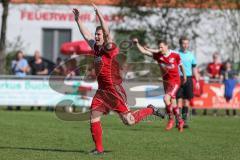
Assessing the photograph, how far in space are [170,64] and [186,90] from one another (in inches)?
74.3

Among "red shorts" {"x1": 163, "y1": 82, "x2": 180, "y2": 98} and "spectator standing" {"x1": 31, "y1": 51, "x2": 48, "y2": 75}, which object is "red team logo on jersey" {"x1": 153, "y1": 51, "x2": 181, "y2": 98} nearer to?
"red shorts" {"x1": 163, "y1": 82, "x2": 180, "y2": 98}

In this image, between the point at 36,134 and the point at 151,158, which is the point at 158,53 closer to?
the point at 36,134

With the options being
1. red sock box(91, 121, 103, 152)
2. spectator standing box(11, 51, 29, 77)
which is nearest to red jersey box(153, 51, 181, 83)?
→ red sock box(91, 121, 103, 152)

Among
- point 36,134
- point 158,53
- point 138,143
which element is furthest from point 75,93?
point 138,143

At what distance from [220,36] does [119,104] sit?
24.4m

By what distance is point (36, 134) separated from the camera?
15.4 meters

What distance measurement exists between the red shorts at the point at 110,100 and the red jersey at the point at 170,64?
5098 millimetres

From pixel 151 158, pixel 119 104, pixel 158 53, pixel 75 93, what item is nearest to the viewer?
pixel 151 158

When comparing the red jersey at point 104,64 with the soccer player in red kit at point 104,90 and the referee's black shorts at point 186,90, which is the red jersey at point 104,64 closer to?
the soccer player in red kit at point 104,90

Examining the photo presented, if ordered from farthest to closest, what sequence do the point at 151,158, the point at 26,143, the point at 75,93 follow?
1. the point at 75,93
2. the point at 26,143
3. the point at 151,158

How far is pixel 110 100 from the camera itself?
40.5 ft

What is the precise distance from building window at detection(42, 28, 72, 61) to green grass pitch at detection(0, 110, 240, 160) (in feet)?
75.7

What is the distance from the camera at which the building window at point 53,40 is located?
4238 centimetres

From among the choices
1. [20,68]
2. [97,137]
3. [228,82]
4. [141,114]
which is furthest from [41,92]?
[97,137]
